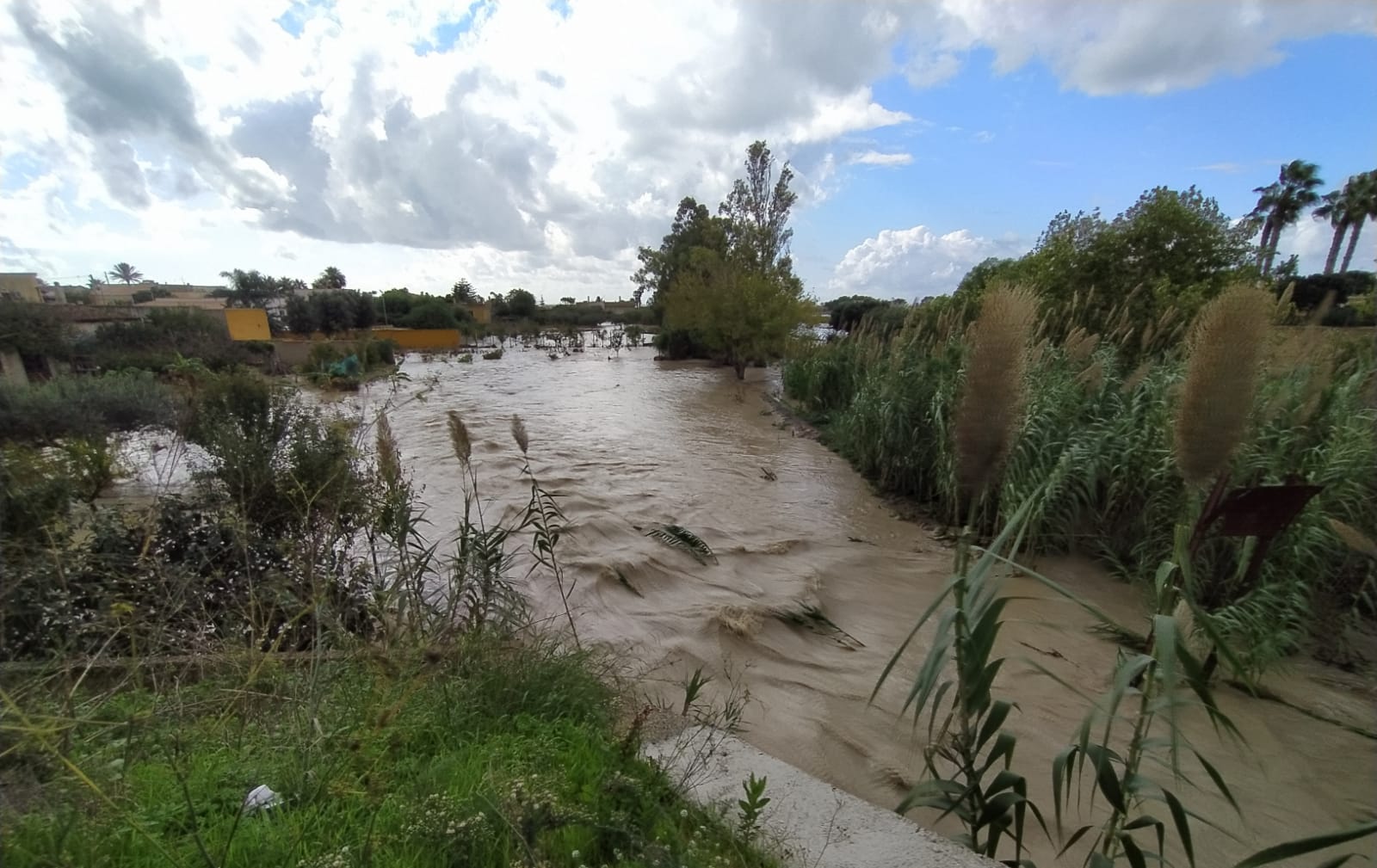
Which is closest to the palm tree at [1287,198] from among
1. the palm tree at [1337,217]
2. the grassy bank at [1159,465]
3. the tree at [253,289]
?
the palm tree at [1337,217]

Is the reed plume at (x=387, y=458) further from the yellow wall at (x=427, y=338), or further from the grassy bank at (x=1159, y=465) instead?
the yellow wall at (x=427, y=338)

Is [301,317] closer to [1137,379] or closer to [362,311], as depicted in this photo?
[362,311]

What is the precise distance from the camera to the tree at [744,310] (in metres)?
20.7

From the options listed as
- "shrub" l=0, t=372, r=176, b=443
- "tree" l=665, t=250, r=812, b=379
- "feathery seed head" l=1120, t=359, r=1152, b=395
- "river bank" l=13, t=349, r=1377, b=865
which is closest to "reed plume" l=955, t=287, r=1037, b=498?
"river bank" l=13, t=349, r=1377, b=865

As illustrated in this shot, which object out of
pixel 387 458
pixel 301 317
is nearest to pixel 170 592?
pixel 387 458

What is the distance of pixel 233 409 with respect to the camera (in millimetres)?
6023

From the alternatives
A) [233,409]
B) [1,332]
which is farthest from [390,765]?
[1,332]

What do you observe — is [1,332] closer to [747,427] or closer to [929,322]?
[747,427]

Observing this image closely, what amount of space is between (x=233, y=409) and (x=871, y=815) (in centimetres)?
681

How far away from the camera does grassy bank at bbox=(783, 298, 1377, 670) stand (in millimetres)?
3691

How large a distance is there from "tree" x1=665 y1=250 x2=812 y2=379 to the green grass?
18.7 m

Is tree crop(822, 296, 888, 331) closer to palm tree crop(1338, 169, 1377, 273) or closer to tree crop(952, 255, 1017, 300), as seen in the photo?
tree crop(952, 255, 1017, 300)

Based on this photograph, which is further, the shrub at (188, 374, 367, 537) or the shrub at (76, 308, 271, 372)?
the shrub at (76, 308, 271, 372)

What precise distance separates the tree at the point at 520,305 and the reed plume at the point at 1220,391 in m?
61.5
